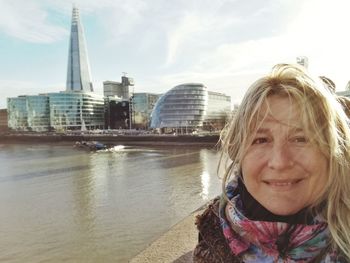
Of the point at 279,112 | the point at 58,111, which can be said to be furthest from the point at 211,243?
the point at 58,111

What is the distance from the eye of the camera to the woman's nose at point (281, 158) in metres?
1.01

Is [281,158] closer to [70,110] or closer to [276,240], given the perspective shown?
[276,240]

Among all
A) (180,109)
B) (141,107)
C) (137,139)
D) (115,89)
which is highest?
(115,89)

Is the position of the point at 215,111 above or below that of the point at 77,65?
below

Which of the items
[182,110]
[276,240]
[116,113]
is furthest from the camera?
[116,113]

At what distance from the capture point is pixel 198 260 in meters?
1.09

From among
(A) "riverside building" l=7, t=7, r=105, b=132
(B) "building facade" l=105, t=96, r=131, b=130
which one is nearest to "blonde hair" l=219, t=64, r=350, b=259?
(A) "riverside building" l=7, t=7, r=105, b=132

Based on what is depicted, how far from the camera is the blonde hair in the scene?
99cm

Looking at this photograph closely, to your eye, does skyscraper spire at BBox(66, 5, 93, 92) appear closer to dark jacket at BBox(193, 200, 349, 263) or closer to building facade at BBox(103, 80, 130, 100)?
building facade at BBox(103, 80, 130, 100)

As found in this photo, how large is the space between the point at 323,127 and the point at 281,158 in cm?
14

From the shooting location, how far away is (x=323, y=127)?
1.01 metres

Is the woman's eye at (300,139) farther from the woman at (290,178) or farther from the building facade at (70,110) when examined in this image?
the building facade at (70,110)

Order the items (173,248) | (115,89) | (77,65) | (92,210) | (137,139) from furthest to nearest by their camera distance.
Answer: (115,89)
(77,65)
(137,139)
(92,210)
(173,248)

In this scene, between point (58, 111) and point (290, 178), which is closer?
point (290, 178)
